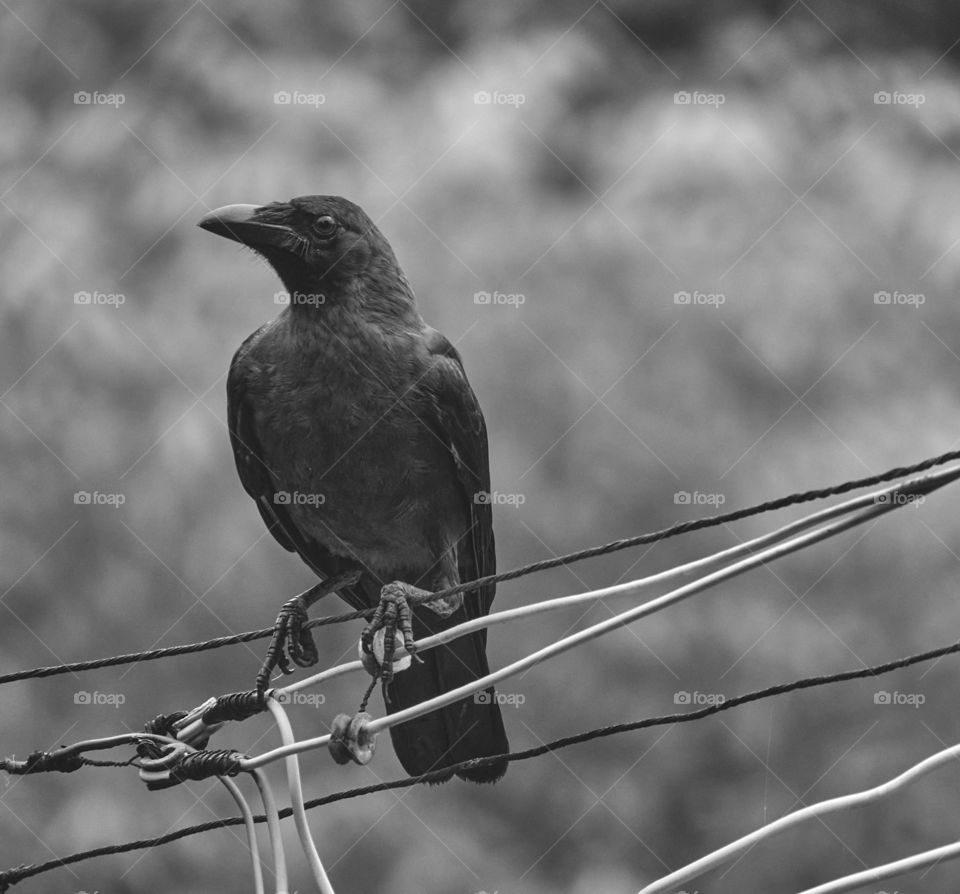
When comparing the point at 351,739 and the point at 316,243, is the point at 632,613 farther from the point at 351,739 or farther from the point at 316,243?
the point at 316,243

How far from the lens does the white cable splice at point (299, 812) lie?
2562 mm

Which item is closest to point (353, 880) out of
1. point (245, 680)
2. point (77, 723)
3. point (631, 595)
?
point (245, 680)

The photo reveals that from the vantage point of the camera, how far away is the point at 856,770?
1015 cm

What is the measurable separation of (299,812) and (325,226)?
104 inches

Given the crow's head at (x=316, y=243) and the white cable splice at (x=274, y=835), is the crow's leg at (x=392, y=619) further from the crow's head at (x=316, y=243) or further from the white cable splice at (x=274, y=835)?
the crow's head at (x=316, y=243)

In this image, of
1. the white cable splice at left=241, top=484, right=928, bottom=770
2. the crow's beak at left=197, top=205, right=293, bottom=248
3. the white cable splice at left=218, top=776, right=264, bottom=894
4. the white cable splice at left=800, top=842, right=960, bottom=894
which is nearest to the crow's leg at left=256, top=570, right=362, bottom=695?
the white cable splice at left=218, top=776, right=264, bottom=894

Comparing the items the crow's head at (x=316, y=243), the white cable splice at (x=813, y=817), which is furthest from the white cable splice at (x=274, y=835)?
the crow's head at (x=316, y=243)

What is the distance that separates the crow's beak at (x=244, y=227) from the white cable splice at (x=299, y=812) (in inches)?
87.8

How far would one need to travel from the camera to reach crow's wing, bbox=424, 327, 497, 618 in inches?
176

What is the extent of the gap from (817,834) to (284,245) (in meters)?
7.65

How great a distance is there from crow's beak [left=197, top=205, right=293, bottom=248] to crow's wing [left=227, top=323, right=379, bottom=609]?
1.10 feet

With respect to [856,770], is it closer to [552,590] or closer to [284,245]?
[552,590]

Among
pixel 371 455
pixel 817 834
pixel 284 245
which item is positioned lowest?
pixel 817 834

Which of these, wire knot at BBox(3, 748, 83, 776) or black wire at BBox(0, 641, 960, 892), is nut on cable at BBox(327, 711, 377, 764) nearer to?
black wire at BBox(0, 641, 960, 892)
